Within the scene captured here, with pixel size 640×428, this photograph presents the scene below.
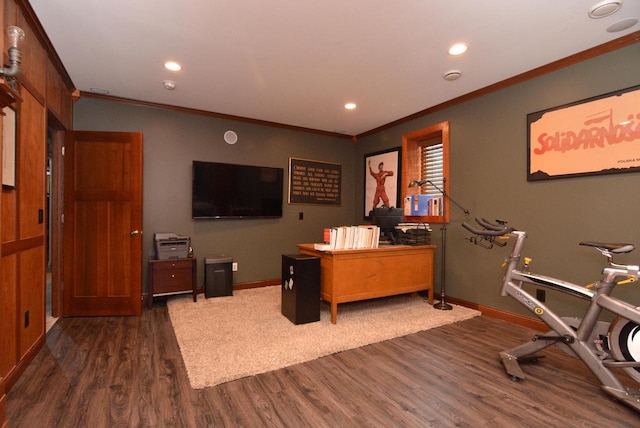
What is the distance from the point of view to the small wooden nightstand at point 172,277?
3744mm

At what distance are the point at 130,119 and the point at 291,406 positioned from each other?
3.93 metres

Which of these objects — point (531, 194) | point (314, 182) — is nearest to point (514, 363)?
point (531, 194)

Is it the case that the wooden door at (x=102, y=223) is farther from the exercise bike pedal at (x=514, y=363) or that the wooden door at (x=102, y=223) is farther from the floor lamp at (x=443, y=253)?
the exercise bike pedal at (x=514, y=363)

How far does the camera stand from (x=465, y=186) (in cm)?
382

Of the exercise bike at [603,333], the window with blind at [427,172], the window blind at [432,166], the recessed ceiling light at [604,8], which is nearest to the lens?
the exercise bike at [603,333]

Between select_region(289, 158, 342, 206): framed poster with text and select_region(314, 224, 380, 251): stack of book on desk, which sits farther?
select_region(289, 158, 342, 206): framed poster with text

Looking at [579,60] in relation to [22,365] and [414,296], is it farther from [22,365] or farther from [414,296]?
[22,365]

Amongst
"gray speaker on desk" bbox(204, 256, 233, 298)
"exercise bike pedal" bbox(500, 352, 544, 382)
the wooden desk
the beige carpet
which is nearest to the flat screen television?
"gray speaker on desk" bbox(204, 256, 233, 298)

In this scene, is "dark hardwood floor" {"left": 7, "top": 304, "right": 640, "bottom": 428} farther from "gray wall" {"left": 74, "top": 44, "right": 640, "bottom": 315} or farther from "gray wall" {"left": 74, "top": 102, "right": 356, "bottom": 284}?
"gray wall" {"left": 74, "top": 102, "right": 356, "bottom": 284}

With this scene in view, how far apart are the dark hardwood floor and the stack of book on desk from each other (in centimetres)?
104

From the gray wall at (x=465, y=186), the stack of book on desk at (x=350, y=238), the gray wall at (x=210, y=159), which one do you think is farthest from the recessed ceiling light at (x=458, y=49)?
the gray wall at (x=210, y=159)

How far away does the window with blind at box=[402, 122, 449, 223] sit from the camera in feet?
13.4

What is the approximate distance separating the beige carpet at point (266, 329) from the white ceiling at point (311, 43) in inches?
101

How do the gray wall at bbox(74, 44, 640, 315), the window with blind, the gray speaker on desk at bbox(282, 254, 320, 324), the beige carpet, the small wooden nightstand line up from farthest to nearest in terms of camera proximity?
the window with blind → the small wooden nightstand → the gray speaker on desk at bbox(282, 254, 320, 324) → the gray wall at bbox(74, 44, 640, 315) → the beige carpet
